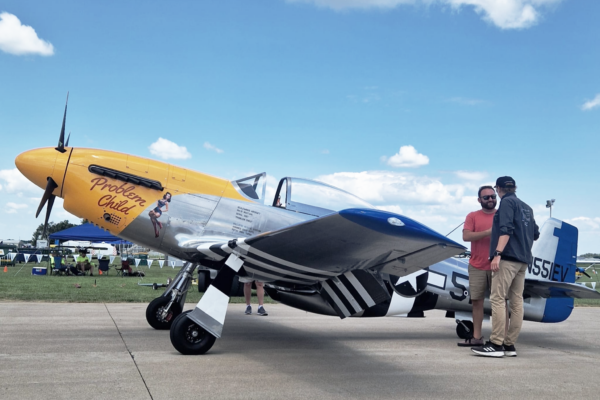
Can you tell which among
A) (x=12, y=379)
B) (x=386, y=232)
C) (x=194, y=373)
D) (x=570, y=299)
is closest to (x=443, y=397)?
(x=386, y=232)

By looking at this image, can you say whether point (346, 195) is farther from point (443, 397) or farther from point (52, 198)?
point (52, 198)

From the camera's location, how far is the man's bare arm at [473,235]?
5846mm

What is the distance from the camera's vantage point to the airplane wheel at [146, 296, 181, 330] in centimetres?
667

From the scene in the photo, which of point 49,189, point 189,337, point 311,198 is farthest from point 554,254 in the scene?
point 49,189

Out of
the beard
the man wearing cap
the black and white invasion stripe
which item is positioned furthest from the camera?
the beard

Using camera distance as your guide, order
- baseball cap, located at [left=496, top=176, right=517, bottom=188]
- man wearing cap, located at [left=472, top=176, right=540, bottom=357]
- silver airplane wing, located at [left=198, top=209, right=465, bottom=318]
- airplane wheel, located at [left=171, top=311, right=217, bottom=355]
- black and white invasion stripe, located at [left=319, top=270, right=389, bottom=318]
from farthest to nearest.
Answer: baseball cap, located at [left=496, top=176, right=517, bottom=188]
man wearing cap, located at [left=472, top=176, right=540, bottom=357]
black and white invasion stripe, located at [left=319, top=270, right=389, bottom=318]
airplane wheel, located at [left=171, top=311, right=217, bottom=355]
silver airplane wing, located at [left=198, top=209, right=465, bottom=318]

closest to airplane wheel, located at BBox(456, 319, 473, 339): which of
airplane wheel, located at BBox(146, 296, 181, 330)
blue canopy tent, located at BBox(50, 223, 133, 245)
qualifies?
airplane wheel, located at BBox(146, 296, 181, 330)

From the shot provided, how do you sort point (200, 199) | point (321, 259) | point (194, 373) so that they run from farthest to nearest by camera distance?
point (200, 199)
point (321, 259)
point (194, 373)

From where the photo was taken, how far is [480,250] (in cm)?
597

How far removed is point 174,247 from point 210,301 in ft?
3.82

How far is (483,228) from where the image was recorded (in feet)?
19.7

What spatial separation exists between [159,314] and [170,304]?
0.19 meters

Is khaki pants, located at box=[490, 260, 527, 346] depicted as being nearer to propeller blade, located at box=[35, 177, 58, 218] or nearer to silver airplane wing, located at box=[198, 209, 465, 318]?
silver airplane wing, located at box=[198, 209, 465, 318]

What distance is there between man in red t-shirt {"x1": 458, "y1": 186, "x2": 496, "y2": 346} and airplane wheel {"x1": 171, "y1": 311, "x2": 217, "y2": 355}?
3167 millimetres
